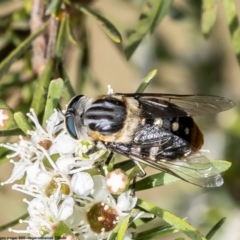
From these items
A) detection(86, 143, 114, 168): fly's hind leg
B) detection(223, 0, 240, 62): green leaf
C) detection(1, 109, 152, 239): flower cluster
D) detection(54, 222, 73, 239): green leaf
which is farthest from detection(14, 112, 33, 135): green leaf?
detection(223, 0, 240, 62): green leaf

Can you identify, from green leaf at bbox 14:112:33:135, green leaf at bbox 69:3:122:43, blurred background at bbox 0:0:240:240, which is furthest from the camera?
blurred background at bbox 0:0:240:240

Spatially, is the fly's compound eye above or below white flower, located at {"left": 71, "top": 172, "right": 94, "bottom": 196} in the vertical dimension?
above

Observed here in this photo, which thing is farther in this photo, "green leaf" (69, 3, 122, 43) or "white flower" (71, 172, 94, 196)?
"green leaf" (69, 3, 122, 43)

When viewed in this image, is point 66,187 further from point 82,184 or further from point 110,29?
point 110,29

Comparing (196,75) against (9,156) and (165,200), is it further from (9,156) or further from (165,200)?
(9,156)

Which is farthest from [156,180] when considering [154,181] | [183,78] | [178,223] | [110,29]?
[183,78]

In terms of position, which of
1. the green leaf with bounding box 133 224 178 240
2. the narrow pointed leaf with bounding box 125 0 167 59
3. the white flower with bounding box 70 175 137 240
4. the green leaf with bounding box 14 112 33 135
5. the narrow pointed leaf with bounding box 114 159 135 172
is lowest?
the green leaf with bounding box 133 224 178 240

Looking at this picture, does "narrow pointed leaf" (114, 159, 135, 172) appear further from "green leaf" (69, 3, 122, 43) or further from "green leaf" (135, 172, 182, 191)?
"green leaf" (69, 3, 122, 43)
